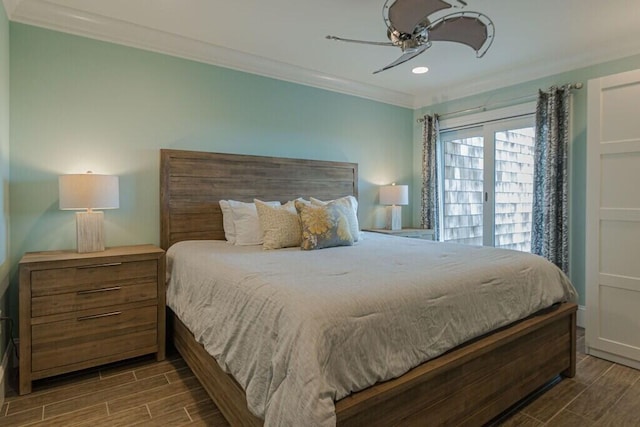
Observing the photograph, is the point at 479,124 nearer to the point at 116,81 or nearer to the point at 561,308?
the point at 561,308

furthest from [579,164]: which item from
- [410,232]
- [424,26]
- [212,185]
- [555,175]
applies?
[212,185]

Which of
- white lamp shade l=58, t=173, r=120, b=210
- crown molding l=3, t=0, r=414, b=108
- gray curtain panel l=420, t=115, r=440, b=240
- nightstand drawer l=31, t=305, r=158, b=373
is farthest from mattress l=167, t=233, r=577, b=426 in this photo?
gray curtain panel l=420, t=115, r=440, b=240

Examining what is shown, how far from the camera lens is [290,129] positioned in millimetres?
3857

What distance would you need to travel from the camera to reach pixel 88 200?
2.45 m

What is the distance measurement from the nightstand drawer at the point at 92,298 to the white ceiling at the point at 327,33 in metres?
2.00

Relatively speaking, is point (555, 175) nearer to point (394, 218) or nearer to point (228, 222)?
point (394, 218)

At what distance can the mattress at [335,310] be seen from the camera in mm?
1263

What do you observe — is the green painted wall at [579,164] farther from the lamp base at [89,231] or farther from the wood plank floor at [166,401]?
the lamp base at [89,231]

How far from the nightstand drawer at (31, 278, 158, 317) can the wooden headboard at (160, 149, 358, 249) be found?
2.02 feet

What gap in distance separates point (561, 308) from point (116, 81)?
3744 millimetres

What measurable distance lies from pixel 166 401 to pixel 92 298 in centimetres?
86

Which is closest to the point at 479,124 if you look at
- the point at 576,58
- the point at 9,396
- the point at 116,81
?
the point at 576,58

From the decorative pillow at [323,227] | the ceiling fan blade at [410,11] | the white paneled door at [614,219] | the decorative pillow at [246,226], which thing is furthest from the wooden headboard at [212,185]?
the white paneled door at [614,219]

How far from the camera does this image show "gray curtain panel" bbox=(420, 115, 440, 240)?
183 inches
